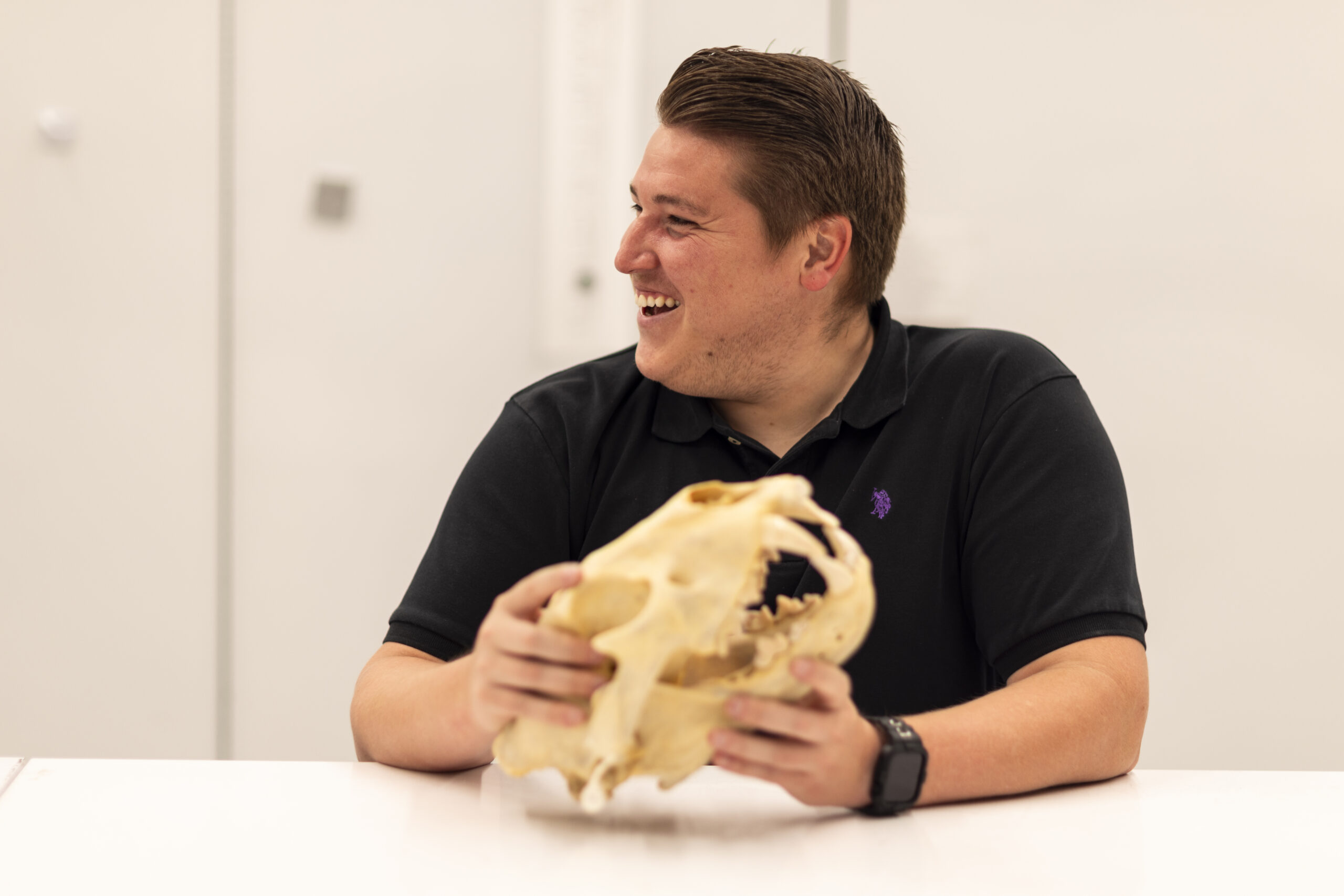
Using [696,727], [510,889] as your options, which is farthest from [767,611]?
[510,889]

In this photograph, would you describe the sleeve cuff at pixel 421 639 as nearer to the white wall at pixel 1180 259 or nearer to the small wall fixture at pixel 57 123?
the white wall at pixel 1180 259

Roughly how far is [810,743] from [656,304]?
0.76 meters

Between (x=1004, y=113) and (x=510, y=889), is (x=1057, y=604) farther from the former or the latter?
(x=1004, y=113)

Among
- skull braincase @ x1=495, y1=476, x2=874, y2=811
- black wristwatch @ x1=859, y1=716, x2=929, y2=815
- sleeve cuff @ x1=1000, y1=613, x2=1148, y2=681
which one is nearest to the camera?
skull braincase @ x1=495, y1=476, x2=874, y2=811

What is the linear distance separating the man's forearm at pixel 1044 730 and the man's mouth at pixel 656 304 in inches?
25.4

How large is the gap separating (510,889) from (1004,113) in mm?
2035

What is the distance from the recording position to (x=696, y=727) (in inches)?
30.4

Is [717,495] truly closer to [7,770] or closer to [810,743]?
[810,743]

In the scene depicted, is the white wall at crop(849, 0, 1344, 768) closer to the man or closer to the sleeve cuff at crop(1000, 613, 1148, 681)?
the man

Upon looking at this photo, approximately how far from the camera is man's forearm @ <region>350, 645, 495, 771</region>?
0.94 meters

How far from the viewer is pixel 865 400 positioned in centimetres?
138

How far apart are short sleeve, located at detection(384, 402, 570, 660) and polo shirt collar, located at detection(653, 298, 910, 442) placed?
17 centimetres

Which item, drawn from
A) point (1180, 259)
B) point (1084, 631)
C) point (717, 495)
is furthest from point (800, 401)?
point (1180, 259)

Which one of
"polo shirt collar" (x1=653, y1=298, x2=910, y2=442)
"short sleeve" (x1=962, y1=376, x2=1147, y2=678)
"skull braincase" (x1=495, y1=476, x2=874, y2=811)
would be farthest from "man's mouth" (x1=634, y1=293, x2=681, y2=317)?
"skull braincase" (x1=495, y1=476, x2=874, y2=811)
